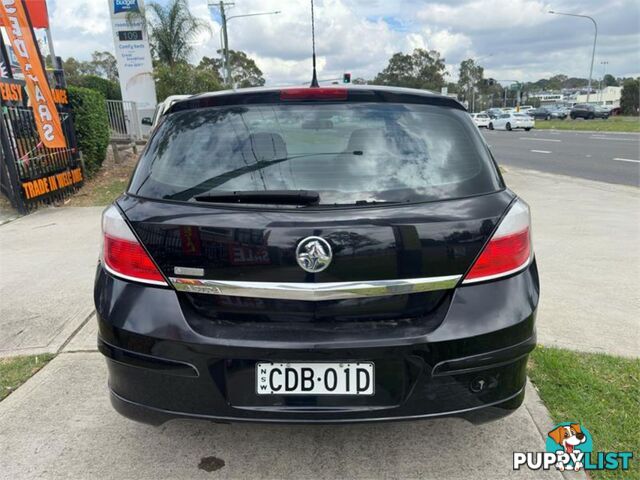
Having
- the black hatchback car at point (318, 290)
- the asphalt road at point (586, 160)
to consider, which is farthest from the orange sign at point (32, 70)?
the asphalt road at point (586, 160)

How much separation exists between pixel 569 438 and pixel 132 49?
65.5 feet

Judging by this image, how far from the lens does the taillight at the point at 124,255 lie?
186 centimetres

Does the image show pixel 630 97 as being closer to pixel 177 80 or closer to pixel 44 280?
pixel 177 80

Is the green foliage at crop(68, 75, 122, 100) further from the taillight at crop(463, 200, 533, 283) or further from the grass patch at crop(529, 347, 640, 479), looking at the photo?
the taillight at crop(463, 200, 533, 283)

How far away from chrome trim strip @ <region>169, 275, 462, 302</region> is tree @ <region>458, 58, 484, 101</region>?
3558 inches

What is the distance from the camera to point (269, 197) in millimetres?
1852

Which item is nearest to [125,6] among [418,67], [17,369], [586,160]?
[586,160]

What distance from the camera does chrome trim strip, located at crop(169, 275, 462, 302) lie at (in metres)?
1.75

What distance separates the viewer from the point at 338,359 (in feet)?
5.77

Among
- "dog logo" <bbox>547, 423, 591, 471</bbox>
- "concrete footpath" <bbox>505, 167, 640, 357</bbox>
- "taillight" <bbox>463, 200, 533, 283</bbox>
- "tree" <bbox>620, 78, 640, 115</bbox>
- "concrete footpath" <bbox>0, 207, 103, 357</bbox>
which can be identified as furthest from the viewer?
"tree" <bbox>620, 78, 640, 115</bbox>

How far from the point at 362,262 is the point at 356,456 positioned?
1.01 meters

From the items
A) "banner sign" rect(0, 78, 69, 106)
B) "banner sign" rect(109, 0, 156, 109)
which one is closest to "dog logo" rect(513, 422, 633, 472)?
"banner sign" rect(0, 78, 69, 106)

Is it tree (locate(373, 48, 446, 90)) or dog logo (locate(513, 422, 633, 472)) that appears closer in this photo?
dog logo (locate(513, 422, 633, 472))

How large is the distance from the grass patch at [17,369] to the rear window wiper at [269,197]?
1.93 metres
